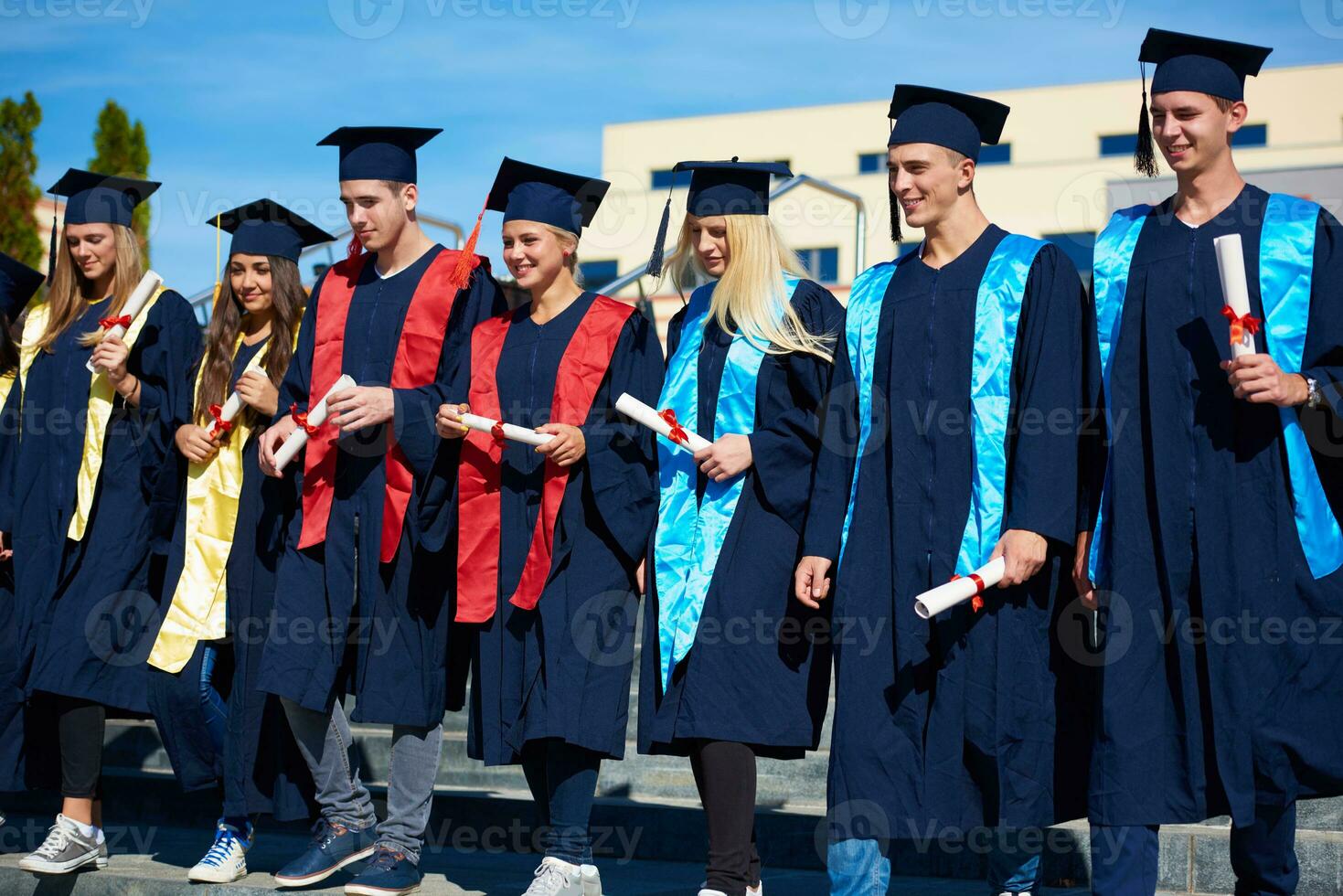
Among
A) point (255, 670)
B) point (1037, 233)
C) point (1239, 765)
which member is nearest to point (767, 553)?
point (1239, 765)

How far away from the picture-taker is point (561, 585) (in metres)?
4.42

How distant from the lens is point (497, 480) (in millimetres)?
4578

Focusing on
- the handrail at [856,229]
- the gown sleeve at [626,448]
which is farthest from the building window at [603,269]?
the gown sleeve at [626,448]

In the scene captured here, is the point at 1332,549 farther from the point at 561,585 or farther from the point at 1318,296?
the point at 561,585

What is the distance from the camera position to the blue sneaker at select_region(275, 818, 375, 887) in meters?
4.55

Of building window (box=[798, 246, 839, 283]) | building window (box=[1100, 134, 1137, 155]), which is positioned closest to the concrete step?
building window (box=[798, 246, 839, 283])

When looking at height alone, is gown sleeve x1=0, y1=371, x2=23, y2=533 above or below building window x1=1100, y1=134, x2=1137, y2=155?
below

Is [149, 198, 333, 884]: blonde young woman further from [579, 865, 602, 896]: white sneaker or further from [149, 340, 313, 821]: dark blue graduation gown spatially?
[579, 865, 602, 896]: white sneaker

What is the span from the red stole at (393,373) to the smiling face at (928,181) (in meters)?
1.46

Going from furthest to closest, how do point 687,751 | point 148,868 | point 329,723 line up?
point 148,868 → point 329,723 → point 687,751

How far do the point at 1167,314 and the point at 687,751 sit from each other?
162 centimetres

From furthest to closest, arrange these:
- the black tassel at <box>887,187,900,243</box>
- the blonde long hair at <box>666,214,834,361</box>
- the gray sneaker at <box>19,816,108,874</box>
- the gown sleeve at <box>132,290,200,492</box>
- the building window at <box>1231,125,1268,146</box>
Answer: the building window at <box>1231,125,1268,146</box>, the gown sleeve at <box>132,290,200,492</box>, the gray sneaker at <box>19,816,108,874</box>, the blonde long hair at <box>666,214,834,361</box>, the black tassel at <box>887,187,900,243</box>

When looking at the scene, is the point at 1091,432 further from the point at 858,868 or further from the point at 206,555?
the point at 206,555

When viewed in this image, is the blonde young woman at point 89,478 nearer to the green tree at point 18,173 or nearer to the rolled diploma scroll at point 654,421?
the rolled diploma scroll at point 654,421
